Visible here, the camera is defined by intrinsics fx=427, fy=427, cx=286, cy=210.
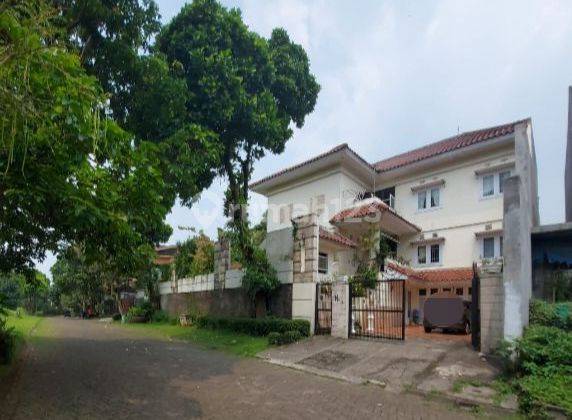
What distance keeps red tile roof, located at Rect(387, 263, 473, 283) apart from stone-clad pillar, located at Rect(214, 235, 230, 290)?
22.6 feet

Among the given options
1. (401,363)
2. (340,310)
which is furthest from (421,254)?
(401,363)

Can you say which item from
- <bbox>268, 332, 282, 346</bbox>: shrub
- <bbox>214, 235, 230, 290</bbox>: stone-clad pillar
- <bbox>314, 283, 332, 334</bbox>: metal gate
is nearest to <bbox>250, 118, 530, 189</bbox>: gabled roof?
<bbox>214, 235, 230, 290</bbox>: stone-clad pillar

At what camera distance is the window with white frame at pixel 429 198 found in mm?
20984

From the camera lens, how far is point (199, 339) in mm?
15320

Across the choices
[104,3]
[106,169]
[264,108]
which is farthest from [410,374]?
[264,108]

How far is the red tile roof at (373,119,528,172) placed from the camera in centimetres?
1870

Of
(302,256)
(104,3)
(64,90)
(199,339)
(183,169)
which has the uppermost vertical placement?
(104,3)

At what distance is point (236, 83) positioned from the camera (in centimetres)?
1631

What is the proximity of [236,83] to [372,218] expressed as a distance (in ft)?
26.1

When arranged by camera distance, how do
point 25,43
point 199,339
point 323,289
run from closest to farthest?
point 25,43 < point 323,289 < point 199,339

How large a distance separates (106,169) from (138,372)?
479 centimetres

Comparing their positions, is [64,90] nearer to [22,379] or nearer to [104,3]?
[22,379]

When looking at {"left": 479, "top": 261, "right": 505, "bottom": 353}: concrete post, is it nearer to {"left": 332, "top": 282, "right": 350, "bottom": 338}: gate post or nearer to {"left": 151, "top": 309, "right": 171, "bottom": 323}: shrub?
{"left": 332, "top": 282, "right": 350, "bottom": 338}: gate post

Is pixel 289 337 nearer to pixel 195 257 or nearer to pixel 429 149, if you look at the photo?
pixel 195 257
